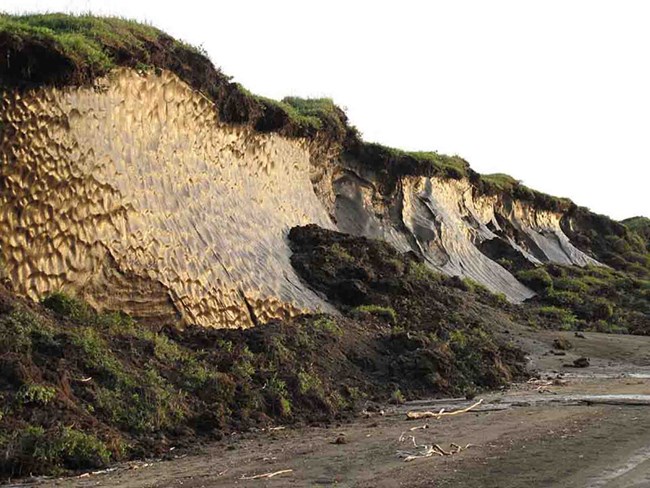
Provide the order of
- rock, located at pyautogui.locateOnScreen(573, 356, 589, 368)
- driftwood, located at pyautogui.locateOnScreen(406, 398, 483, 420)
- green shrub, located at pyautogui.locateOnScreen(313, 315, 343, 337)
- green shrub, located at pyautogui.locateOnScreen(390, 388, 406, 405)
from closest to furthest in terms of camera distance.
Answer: driftwood, located at pyautogui.locateOnScreen(406, 398, 483, 420) < green shrub, located at pyautogui.locateOnScreen(390, 388, 406, 405) < green shrub, located at pyautogui.locateOnScreen(313, 315, 343, 337) < rock, located at pyautogui.locateOnScreen(573, 356, 589, 368)

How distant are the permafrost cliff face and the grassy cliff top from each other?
0.97 feet

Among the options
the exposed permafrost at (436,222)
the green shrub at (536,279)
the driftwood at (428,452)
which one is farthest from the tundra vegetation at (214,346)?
the green shrub at (536,279)

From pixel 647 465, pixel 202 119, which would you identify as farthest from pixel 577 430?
pixel 202 119

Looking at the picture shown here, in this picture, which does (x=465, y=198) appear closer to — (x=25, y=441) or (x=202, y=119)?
(x=202, y=119)

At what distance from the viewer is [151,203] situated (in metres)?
14.2

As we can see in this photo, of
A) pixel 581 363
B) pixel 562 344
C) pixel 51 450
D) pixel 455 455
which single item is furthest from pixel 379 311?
pixel 51 450

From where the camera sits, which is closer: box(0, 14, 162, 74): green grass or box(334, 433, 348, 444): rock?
box(334, 433, 348, 444): rock

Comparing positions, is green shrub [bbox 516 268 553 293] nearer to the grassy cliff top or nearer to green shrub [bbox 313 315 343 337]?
the grassy cliff top

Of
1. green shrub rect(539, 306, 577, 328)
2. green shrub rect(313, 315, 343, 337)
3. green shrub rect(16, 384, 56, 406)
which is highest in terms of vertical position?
green shrub rect(313, 315, 343, 337)

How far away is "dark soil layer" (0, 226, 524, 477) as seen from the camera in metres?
8.27

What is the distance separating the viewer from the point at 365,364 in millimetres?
14289

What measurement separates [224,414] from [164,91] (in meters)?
7.91

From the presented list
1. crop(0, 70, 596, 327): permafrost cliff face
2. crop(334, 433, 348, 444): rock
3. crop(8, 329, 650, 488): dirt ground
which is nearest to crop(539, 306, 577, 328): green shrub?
crop(0, 70, 596, 327): permafrost cliff face

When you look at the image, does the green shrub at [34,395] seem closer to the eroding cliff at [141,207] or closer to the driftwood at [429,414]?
the eroding cliff at [141,207]
